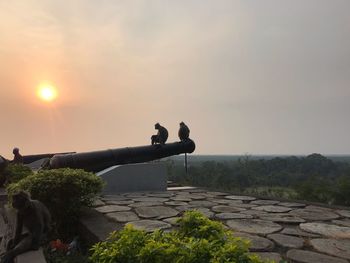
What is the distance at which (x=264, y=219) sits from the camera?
18.7 ft

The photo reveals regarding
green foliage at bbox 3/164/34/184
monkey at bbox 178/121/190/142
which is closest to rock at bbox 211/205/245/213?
monkey at bbox 178/121/190/142

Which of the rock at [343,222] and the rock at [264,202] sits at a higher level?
the rock at [264,202]

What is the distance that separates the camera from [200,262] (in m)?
2.12

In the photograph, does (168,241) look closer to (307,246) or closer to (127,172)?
(307,246)

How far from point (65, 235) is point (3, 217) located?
4.92 feet

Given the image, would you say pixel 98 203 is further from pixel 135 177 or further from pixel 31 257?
pixel 31 257

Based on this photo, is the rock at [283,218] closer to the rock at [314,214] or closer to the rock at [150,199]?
the rock at [314,214]

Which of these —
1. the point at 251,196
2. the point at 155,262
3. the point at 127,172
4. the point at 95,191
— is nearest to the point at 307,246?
the point at 155,262

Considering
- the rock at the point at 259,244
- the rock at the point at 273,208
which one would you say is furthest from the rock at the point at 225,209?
the rock at the point at 259,244

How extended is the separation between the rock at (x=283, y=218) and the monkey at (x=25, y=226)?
3.56m

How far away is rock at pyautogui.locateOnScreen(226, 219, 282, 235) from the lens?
4.87m

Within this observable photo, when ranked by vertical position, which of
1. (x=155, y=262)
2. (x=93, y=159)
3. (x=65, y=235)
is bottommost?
(x=65, y=235)

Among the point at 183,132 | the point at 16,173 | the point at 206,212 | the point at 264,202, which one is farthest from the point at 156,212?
the point at 183,132

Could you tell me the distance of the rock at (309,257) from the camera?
139 inches
